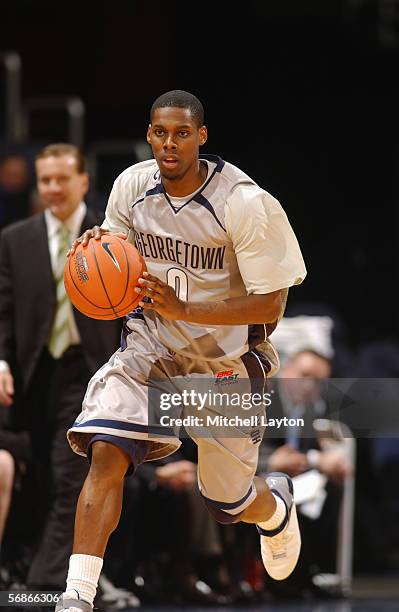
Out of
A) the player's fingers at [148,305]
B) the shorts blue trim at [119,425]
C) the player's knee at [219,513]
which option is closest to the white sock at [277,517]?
the player's knee at [219,513]

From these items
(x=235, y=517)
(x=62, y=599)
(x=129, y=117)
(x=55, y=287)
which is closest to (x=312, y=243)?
(x=129, y=117)

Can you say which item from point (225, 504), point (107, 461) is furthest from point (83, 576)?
point (225, 504)

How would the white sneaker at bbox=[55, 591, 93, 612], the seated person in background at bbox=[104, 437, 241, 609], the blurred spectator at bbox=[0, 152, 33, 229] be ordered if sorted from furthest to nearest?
the blurred spectator at bbox=[0, 152, 33, 229] → the seated person in background at bbox=[104, 437, 241, 609] → the white sneaker at bbox=[55, 591, 93, 612]

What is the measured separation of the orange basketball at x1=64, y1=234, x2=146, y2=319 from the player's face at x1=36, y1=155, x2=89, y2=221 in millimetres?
1249

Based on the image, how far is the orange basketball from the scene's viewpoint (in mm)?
4281

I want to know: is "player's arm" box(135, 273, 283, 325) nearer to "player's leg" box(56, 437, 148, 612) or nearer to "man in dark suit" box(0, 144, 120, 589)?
"player's leg" box(56, 437, 148, 612)

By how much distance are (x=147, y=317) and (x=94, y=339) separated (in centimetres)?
83

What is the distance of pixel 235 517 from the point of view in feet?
16.1

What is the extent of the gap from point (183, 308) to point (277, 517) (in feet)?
4.10

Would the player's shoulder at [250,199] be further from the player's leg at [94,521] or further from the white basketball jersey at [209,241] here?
the player's leg at [94,521]

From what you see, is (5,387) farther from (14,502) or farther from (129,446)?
(129,446)

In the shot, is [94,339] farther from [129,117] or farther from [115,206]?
[129,117]

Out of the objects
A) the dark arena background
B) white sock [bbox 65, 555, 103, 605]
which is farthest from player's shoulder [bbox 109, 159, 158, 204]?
the dark arena background

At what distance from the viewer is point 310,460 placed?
6.36 metres
